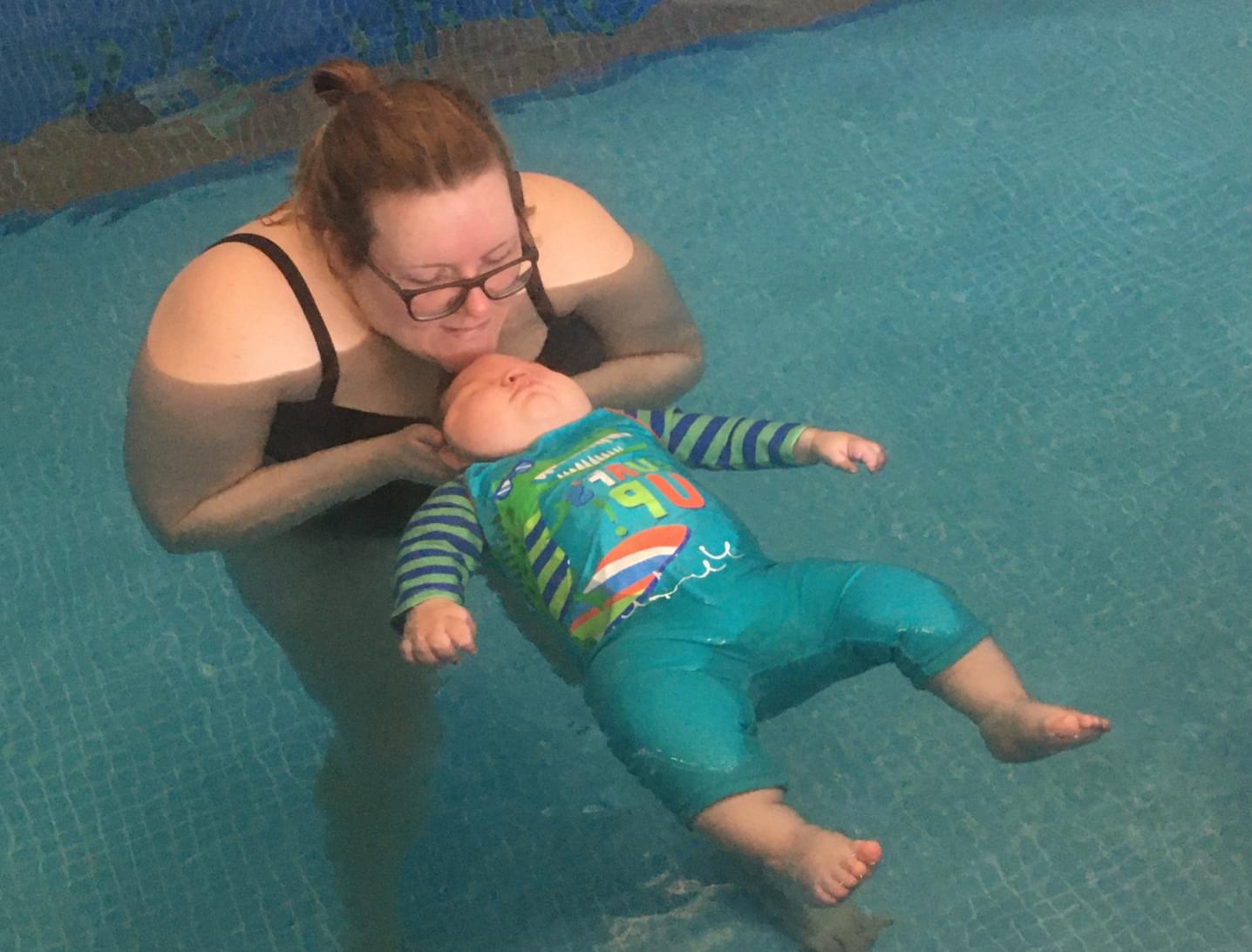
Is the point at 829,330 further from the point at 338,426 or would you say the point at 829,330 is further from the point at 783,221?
the point at 338,426

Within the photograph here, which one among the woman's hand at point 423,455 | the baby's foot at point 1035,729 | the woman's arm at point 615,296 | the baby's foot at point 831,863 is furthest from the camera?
the woman's arm at point 615,296

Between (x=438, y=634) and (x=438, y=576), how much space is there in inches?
5.5

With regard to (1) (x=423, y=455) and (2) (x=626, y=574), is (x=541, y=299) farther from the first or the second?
(2) (x=626, y=574)

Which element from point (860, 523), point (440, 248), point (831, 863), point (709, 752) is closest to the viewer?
point (831, 863)

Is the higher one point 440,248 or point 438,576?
point 440,248

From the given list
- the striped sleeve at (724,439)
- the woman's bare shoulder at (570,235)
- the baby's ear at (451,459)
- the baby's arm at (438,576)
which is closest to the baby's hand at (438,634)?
the baby's arm at (438,576)

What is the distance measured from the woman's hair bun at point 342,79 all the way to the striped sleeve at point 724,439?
2.13 ft

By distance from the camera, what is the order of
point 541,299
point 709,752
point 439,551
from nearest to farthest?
point 709,752
point 439,551
point 541,299

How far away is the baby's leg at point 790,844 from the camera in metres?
1.44

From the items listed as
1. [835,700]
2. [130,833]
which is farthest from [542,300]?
[130,833]

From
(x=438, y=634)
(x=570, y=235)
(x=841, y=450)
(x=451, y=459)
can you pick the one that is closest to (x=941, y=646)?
(x=841, y=450)

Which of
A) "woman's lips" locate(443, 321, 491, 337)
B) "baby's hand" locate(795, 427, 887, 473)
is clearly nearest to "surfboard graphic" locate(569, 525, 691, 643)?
"baby's hand" locate(795, 427, 887, 473)

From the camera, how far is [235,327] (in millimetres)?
1814

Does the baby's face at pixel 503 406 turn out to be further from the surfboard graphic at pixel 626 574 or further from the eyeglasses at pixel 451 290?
the surfboard graphic at pixel 626 574
